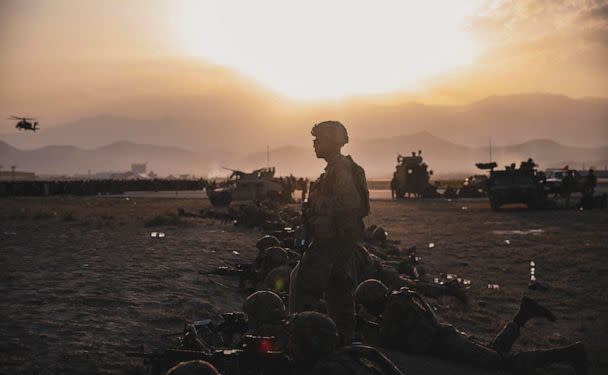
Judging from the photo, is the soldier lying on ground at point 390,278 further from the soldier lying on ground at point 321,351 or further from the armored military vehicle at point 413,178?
the armored military vehicle at point 413,178

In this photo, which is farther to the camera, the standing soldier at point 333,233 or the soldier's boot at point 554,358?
the standing soldier at point 333,233

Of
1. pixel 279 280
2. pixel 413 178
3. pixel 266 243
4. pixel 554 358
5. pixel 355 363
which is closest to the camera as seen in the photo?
pixel 355 363

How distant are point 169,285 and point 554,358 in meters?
6.23

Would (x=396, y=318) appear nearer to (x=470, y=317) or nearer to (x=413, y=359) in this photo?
(x=413, y=359)

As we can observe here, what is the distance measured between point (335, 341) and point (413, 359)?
70.7 inches

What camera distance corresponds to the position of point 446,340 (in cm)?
569

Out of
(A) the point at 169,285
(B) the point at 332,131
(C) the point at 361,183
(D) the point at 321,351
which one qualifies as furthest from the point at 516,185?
(D) the point at 321,351

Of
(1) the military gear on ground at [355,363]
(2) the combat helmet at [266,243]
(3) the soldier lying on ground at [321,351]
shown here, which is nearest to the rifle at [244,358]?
(3) the soldier lying on ground at [321,351]

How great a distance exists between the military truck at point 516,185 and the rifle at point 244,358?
2751cm

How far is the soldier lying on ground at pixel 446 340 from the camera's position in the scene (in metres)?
5.45

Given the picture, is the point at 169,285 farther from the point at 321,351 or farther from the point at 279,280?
the point at 321,351

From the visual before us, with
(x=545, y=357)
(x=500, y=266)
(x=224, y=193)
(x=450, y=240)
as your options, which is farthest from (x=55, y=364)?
(x=224, y=193)

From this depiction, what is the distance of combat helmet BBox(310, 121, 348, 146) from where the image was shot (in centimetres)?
556

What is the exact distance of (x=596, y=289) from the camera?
1039 cm
